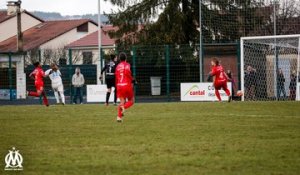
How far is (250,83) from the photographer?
3631 cm

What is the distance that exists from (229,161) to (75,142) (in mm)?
4114

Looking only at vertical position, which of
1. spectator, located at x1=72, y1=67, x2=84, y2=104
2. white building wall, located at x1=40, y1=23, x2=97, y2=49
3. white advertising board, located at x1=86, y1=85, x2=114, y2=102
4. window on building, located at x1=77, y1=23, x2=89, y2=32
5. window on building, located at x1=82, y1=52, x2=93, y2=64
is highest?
window on building, located at x1=77, y1=23, x2=89, y2=32

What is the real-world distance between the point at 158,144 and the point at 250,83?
23961 millimetres

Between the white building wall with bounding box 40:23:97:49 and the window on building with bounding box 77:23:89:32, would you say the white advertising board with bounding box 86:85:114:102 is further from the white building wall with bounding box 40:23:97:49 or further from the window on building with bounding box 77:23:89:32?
the window on building with bounding box 77:23:89:32

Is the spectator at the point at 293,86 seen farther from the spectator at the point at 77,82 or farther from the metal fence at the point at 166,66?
the spectator at the point at 77,82

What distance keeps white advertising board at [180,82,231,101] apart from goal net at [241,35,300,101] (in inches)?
52.0

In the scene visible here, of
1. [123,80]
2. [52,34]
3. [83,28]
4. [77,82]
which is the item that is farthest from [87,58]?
[83,28]

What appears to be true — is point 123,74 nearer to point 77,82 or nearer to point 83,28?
point 77,82

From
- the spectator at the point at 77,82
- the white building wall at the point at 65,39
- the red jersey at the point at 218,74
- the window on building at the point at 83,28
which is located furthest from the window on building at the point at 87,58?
the window on building at the point at 83,28

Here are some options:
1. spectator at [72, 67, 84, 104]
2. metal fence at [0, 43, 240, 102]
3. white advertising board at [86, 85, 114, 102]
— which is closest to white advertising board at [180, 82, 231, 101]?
metal fence at [0, 43, 240, 102]

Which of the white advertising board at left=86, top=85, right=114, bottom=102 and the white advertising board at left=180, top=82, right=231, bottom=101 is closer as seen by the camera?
the white advertising board at left=180, top=82, right=231, bottom=101

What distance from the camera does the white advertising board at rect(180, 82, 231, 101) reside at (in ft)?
119

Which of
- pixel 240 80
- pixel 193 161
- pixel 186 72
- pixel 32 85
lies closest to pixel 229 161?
pixel 193 161

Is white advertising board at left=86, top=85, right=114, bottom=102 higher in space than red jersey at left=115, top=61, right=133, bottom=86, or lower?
lower
